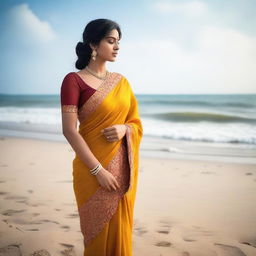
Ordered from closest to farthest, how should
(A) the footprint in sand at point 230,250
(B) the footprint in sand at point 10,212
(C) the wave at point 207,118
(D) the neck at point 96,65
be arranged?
(D) the neck at point 96,65, (A) the footprint in sand at point 230,250, (B) the footprint in sand at point 10,212, (C) the wave at point 207,118

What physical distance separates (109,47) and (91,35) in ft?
0.30

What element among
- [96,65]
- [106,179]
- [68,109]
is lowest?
[106,179]

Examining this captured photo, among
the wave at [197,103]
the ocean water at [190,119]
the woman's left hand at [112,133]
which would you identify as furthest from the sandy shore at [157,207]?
the wave at [197,103]

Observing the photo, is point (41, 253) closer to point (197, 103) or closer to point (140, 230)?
point (140, 230)

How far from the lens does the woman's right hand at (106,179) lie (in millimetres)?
1264

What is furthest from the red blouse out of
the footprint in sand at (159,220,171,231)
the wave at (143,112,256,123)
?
the wave at (143,112,256,123)

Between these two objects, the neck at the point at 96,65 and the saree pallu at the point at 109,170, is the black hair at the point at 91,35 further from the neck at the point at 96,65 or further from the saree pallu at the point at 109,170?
the saree pallu at the point at 109,170

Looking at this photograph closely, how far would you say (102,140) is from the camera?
1.31 metres

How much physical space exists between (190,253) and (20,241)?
112 centimetres

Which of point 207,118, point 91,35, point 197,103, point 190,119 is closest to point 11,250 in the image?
point 91,35

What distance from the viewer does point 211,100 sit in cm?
1986

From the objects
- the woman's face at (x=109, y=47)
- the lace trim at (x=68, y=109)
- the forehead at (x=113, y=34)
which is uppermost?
the forehead at (x=113, y=34)

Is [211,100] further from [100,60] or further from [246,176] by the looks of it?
[100,60]

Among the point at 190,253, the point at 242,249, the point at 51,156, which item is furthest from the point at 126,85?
the point at 51,156
